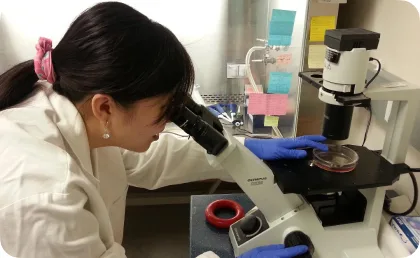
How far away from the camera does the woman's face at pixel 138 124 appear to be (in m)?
0.84

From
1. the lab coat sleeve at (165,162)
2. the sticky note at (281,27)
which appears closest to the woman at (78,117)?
the lab coat sleeve at (165,162)

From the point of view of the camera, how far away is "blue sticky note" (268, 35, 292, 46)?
5.12ft

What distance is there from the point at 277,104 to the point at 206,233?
0.78 m

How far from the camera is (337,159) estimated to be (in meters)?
1.00

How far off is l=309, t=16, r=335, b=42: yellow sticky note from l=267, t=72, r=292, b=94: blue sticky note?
0.66 ft

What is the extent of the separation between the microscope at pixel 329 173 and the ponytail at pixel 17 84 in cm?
40

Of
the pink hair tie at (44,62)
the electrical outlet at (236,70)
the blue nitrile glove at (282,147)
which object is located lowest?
the electrical outlet at (236,70)

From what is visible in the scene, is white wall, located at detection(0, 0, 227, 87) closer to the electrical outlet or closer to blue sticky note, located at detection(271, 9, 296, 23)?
the electrical outlet

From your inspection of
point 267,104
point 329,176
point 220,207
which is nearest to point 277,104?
point 267,104

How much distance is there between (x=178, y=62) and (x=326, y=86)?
35 centimetres

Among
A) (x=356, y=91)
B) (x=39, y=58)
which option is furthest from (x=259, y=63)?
(x=39, y=58)

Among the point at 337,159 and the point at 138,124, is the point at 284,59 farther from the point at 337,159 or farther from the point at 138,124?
the point at 138,124

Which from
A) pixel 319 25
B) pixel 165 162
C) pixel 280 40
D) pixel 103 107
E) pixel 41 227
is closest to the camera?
pixel 41 227

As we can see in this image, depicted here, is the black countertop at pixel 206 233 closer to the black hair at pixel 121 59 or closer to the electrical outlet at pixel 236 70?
the black hair at pixel 121 59
